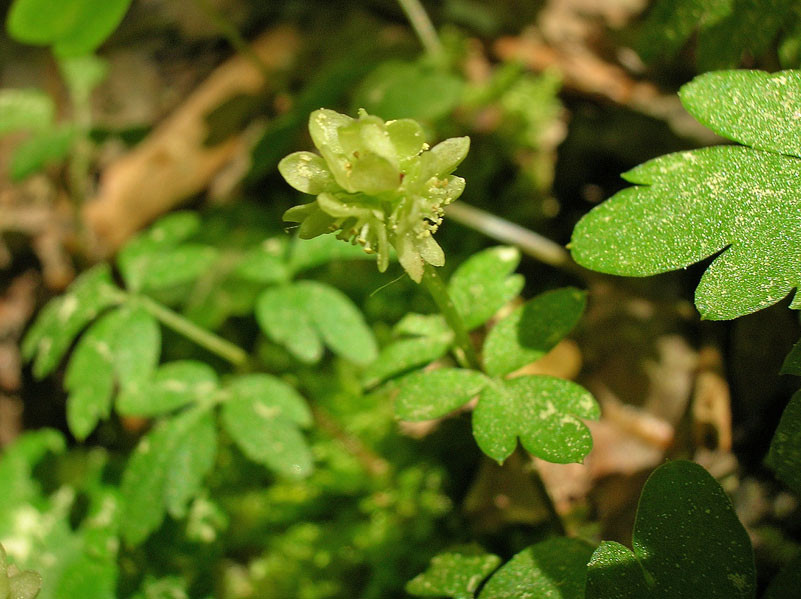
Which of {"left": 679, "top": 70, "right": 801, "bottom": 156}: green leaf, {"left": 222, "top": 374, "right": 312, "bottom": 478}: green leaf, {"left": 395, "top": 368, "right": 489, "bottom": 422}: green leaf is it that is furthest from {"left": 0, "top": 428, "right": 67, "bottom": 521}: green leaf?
{"left": 679, "top": 70, "right": 801, "bottom": 156}: green leaf

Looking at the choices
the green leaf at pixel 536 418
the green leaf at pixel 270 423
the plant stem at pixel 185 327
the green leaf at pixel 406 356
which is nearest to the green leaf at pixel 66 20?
the plant stem at pixel 185 327

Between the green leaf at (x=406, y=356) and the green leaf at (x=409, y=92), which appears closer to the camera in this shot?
the green leaf at (x=406, y=356)

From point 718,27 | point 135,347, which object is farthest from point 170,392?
point 718,27

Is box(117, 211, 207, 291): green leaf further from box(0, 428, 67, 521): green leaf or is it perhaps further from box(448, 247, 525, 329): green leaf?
box(448, 247, 525, 329): green leaf

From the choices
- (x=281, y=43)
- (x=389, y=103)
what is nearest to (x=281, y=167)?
(x=389, y=103)

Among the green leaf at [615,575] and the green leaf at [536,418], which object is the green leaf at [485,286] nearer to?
the green leaf at [536,418]

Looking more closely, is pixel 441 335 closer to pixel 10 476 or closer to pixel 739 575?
pixel 739 575
